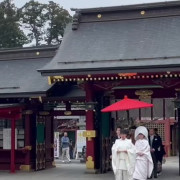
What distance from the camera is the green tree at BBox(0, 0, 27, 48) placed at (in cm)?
5778

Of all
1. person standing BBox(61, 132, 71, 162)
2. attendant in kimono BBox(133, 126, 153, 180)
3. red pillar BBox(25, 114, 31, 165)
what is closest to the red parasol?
attendant in kimono BBox(133, 126, 153, 180)

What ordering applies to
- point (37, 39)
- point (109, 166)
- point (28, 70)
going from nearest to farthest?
point (109, 166) → point (28, 70) → point (37, 39)

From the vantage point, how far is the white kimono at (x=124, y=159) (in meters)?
11.5

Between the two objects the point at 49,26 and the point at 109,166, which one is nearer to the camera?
the point at 109,166

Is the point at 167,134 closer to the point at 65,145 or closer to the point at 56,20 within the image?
the point at 65,145

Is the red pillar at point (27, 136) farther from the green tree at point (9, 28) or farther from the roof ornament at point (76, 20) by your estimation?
the green tree at point (9, 28)

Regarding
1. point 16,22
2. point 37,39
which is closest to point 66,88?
point 16,22

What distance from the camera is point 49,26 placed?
61.9m

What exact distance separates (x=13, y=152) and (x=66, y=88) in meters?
3.58

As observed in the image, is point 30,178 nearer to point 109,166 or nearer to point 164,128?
point 109,166

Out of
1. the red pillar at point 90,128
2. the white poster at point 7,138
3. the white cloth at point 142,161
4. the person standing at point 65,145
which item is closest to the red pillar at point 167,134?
the person standing at point 65,145

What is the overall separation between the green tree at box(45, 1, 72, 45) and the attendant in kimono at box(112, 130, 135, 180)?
159ft

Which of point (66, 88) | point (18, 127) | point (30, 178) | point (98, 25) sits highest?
Result: point (98, 25)

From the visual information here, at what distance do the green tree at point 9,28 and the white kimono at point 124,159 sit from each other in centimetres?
4769
